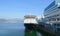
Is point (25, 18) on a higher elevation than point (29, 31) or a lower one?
higher

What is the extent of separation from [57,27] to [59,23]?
1428 millimetres

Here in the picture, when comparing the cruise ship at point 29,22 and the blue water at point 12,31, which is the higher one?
the cruise ship at point 29,22

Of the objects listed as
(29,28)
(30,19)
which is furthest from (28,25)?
(30,19)

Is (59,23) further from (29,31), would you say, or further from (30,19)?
(30,19)

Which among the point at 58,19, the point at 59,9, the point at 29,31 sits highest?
the point at 59,9

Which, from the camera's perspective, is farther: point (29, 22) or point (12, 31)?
point (12, 31)

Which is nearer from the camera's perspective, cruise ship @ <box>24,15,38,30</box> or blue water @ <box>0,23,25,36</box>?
cruise ship @ <box>24,15,38,30</box>

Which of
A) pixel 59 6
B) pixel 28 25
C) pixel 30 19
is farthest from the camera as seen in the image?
pixel 30 19

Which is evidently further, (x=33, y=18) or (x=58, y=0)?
(x=33, y=18)

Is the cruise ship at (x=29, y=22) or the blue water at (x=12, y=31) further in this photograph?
the blue water at (x=12, y=31)

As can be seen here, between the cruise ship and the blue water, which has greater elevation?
the cruise ship

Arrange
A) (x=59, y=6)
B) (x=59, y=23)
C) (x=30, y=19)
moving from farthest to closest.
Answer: (x=30, y=19), (x=59, y=6), (x=59, y=23)

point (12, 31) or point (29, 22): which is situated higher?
point (29, 22)

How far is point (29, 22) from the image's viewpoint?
44938mm
